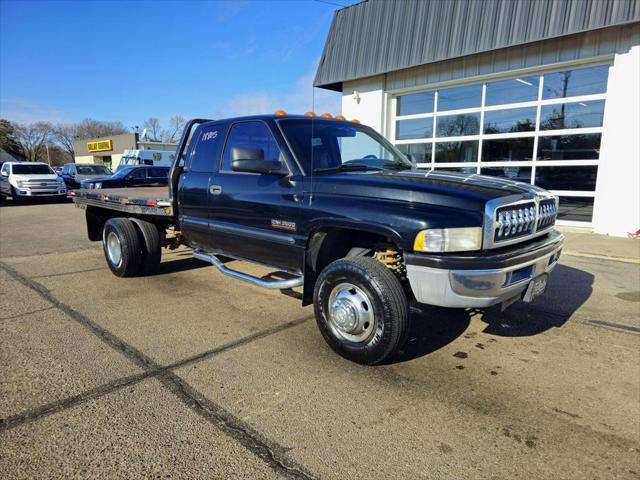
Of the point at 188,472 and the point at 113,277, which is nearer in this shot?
the point at 188,472

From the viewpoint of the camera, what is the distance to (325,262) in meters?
3.72

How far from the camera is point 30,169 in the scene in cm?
1894

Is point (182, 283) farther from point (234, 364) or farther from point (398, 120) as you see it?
point (398, 120)

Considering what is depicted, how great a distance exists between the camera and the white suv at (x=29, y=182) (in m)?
18.1

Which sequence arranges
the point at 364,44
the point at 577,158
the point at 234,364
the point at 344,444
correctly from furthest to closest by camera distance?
the point at 364,44 → the point at 577,158 → the point at 234,364 → the point at 344,444

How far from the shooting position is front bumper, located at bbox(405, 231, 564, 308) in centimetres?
281

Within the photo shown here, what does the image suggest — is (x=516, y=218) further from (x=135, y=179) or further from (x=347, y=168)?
(x=135, y=179)

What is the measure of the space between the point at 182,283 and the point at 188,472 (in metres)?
3.69

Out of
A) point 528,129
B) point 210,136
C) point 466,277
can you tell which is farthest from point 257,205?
point 528,129

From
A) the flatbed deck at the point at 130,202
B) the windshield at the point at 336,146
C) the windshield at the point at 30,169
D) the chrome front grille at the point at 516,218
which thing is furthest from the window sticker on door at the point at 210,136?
the windshield at the point at 30,169

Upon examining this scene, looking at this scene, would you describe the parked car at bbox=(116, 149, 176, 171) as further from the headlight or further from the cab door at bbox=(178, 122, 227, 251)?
the headlight

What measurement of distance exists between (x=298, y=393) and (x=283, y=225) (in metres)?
1.45

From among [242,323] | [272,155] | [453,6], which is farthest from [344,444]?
[453,6]

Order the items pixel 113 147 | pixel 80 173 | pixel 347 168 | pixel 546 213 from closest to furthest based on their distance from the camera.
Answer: pixel 546 213 < pixel 347 168 < pixel 80 173 < pixel 113 147
